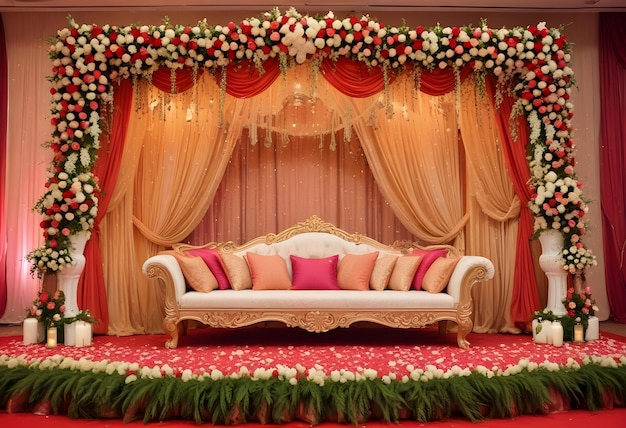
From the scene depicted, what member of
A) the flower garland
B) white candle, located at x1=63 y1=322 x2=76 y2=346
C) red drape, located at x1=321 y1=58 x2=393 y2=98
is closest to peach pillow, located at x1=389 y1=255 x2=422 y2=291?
red drape, located at x1=321 y1=58 x2=393 y2=98

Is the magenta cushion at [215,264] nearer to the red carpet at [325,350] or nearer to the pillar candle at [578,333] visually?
the red carpet at [325,350]

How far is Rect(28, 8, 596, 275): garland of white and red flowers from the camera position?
570 centimetres

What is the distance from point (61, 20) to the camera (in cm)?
702

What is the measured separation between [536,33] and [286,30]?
91.8 inches

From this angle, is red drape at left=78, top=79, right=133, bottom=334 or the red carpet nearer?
the red carpet

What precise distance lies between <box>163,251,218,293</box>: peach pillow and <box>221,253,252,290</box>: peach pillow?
0.18 m

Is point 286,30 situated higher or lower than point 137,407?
higher

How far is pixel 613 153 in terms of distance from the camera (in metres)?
6.99

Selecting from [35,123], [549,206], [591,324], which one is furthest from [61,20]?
[591,324]

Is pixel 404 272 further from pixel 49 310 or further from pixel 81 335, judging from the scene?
pixel 49 310

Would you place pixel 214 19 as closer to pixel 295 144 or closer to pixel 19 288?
pixel 295 144

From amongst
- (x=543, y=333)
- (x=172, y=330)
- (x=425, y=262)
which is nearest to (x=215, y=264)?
(x=172, y=330)

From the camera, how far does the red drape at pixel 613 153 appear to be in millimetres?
6914

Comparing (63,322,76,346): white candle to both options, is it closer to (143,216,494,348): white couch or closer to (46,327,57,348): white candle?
(46,327,57,348): white candle
